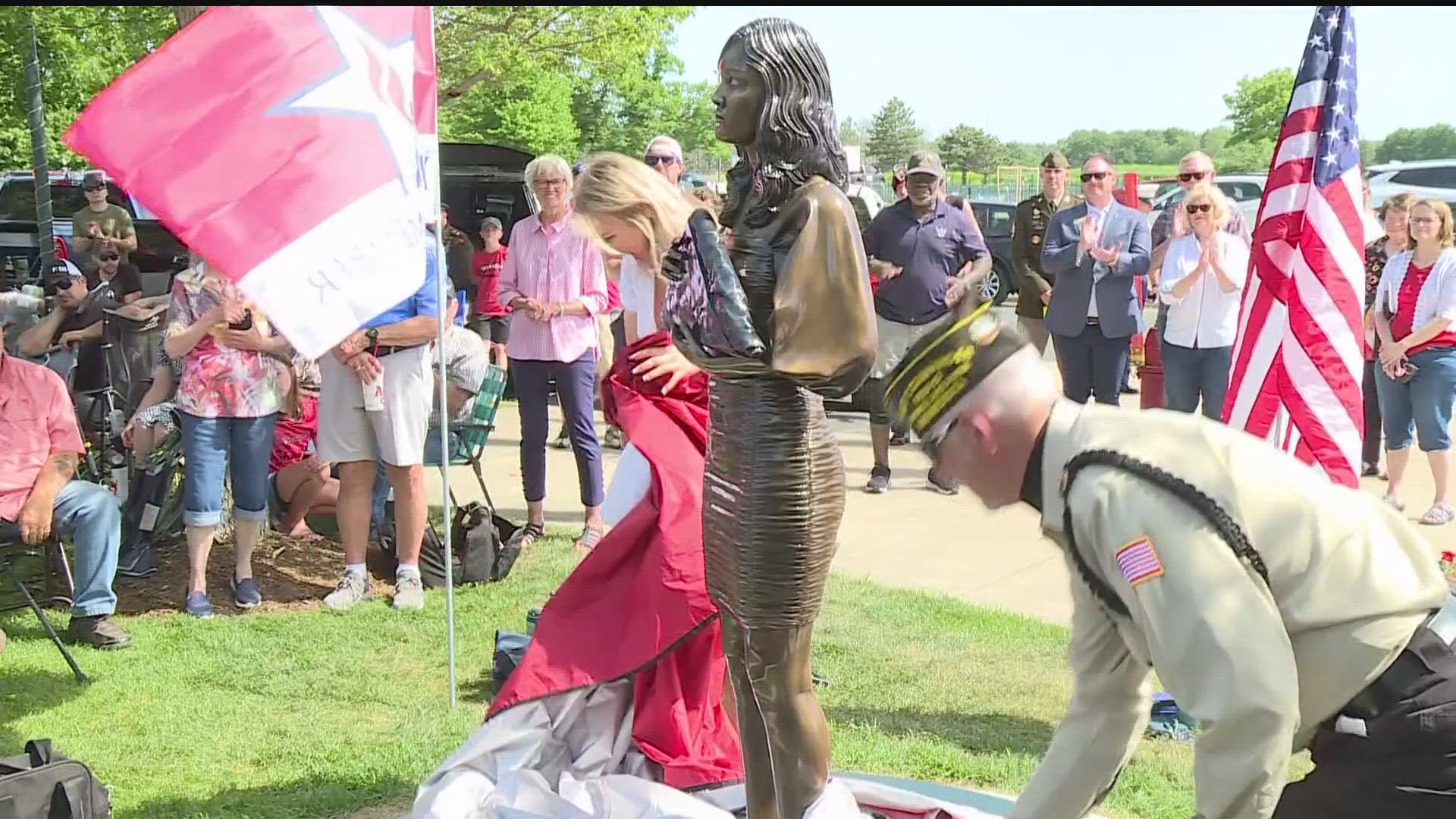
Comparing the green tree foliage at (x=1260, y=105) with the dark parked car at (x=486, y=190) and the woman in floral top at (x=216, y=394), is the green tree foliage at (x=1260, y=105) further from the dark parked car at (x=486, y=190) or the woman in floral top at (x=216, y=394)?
the woman in floral top at (x=216, y=394)

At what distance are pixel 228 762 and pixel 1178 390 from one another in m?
5.52

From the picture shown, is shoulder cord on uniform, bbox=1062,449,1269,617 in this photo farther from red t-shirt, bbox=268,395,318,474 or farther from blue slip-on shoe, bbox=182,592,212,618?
red t-shirt, bbox=268,395,318,474

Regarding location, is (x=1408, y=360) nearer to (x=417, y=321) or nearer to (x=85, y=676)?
(x=417, y=321)

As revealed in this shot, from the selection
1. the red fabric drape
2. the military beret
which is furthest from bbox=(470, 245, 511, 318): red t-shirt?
the red fabric drape

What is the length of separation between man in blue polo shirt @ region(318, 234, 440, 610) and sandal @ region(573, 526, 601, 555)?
1074 mm

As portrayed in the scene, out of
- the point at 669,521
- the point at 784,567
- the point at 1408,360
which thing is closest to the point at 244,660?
the point at 669,521

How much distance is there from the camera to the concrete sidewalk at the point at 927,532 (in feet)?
21.3

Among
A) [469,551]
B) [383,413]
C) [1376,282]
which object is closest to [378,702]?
[383,413]

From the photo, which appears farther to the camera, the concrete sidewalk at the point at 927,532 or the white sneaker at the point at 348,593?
the concrete sidewalk at the point at 927,532

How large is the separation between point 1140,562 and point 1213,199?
229 inches

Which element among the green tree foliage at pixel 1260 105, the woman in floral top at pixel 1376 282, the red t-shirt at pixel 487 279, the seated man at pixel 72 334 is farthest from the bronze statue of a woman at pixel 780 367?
the green tree foliage at pixel 1260 105

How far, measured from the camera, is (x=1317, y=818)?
7.32 ft

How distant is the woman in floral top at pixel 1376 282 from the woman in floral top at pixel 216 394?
627 centimetres

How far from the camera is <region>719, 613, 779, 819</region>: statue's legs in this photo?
3.21m
